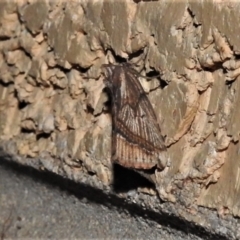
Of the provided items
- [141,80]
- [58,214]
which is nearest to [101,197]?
[58,214]

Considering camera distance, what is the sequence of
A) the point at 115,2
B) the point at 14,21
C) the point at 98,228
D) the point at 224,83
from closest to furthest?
the point at 224,83 < the point at 115,2 < the point at 98,228 < the point at 14,21

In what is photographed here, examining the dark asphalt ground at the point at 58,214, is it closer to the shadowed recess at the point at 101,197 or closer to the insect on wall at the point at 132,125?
the shadowed recess at the point at 101,197

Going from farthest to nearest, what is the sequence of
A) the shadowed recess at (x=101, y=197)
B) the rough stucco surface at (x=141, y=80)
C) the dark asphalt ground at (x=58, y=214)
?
the dark asphalt ground at (x=58, y=214), the shadowed recess at (x=101, y=197), the rough stucco surface at (x=141, y=80)

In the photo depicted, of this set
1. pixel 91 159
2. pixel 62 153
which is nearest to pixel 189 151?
pixel 91 159

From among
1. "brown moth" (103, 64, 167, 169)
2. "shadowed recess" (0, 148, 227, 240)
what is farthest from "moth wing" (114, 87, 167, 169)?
"shadowed recess" (0, 148, 227, 240)

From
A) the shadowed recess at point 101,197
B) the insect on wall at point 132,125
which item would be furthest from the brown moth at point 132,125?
the shadowed recess at point 101,197

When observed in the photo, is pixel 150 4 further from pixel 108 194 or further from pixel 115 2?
pixel 108 194
